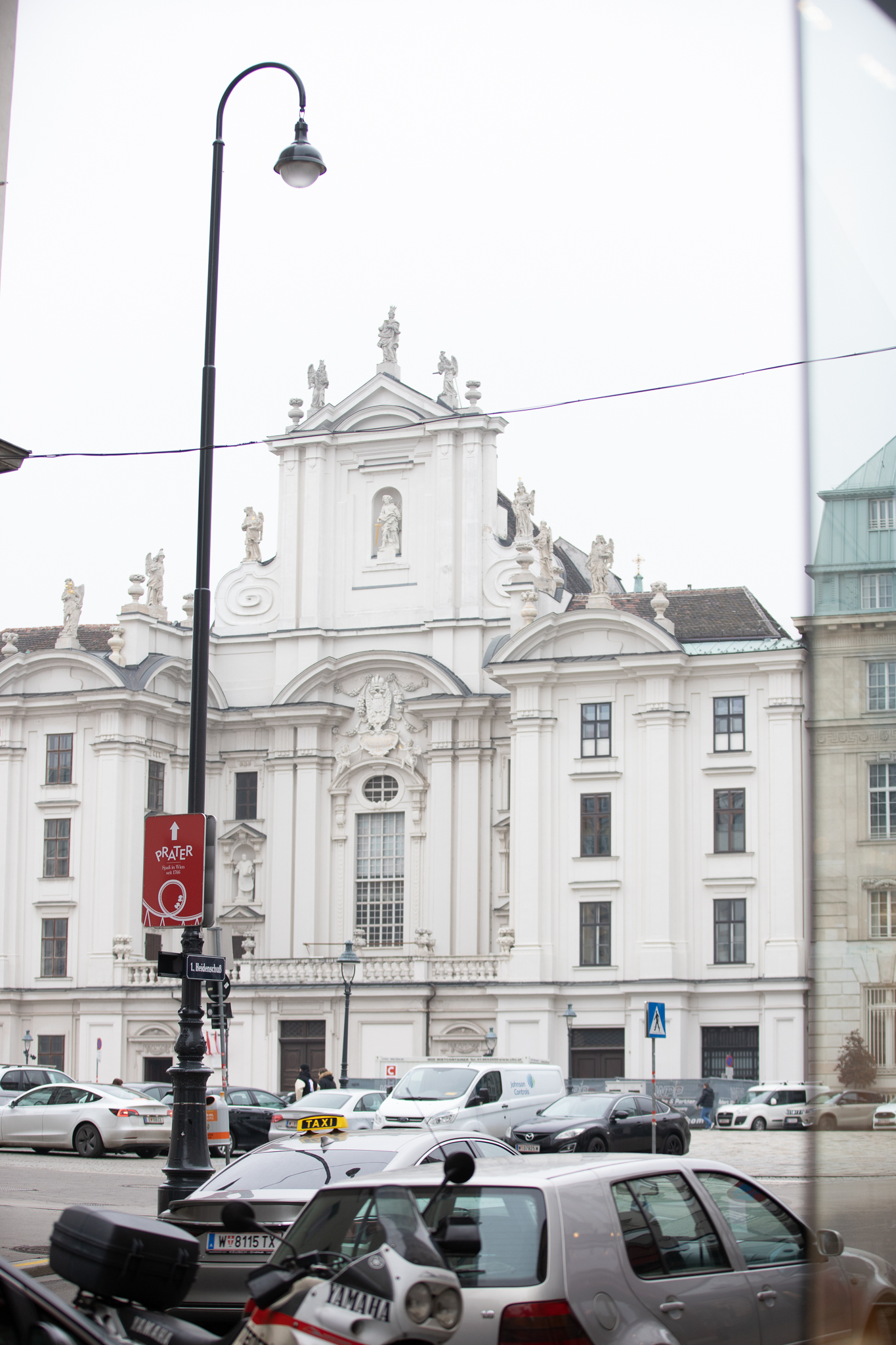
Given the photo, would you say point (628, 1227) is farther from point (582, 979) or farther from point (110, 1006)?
point (110, 1006)

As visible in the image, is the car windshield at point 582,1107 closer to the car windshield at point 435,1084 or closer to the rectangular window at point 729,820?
the car windshield at point 435,1084

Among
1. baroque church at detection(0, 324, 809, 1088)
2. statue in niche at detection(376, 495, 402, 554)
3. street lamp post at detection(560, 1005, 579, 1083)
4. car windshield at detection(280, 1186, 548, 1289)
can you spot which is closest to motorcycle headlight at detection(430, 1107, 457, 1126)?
baroque church at detection(0, 324, 809, 1088)

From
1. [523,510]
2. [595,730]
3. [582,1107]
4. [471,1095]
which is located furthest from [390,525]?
[582,1107]

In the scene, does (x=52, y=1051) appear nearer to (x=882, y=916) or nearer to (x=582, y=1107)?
(x=582, y=1107)

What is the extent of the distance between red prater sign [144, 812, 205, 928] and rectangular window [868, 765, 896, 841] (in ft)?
48.0

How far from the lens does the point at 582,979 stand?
49.6 m

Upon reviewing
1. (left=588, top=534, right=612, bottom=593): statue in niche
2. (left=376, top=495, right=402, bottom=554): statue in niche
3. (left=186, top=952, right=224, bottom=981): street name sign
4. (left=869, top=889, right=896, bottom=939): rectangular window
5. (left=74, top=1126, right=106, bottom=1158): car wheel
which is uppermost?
(left=376, top=495, right=402, bottom=554): statue in niche

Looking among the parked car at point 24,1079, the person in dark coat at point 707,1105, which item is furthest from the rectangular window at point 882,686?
the person in dark coat at point 707,1105

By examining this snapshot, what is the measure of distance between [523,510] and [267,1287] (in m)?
49.6

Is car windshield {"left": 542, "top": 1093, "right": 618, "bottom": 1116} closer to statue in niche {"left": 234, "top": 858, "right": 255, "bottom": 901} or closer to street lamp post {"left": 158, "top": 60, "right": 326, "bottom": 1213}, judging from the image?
street lamp post {"left": 158, "top": 60, "right": 326, "bottom": 1213}

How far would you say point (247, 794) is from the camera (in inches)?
2245

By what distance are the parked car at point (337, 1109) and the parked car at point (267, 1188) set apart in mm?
17522

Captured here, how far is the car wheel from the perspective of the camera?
108ft

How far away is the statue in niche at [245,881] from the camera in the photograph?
183ft
